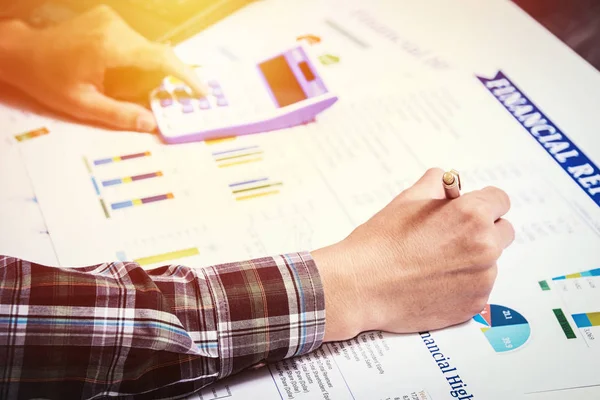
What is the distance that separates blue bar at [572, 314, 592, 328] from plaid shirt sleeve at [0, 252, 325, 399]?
24 centimetres

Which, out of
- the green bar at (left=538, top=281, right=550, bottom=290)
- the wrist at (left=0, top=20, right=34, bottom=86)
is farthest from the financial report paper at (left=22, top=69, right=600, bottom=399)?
the wrist at (left=0, top=20, right=34, bottom=86)

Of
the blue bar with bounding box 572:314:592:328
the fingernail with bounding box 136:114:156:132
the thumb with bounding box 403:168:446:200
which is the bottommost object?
the blue bar with bounding box 572:314:592:328

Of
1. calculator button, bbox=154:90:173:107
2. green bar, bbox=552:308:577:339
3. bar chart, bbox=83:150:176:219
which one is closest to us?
green bar, bbox=552:308:577:339

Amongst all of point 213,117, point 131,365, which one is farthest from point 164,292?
point 213,117

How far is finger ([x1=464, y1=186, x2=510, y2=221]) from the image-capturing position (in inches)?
26.5

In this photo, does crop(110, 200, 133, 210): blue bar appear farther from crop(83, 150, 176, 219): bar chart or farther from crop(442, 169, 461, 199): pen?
crop(442, 169, 461, 199): pen

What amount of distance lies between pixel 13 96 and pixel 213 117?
0.25 metres

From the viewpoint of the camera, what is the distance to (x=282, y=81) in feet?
2.91

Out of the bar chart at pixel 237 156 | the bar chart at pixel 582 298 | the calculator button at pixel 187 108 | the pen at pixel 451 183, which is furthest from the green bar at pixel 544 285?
the calculator button at pixel 187 108

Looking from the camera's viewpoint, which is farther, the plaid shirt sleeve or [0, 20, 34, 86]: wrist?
[0, 20, 34, 86]: wrist

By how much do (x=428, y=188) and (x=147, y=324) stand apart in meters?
0.31

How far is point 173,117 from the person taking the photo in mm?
825

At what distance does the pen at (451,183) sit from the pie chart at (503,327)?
112 mm

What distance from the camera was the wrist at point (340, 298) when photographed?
2.02ft
